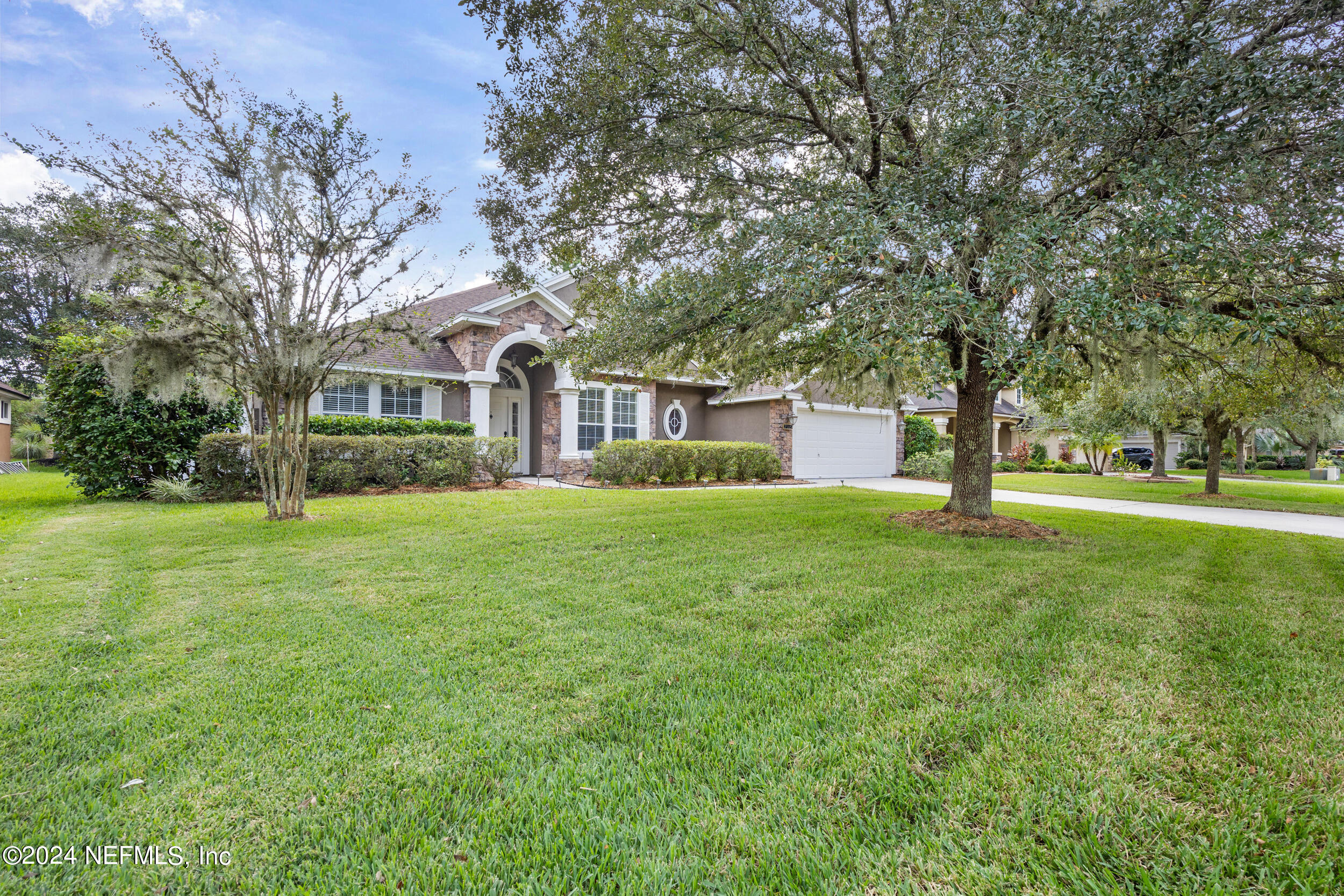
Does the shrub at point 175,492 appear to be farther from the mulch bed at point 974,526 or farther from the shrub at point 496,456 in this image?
the mulch bed at point 974,526

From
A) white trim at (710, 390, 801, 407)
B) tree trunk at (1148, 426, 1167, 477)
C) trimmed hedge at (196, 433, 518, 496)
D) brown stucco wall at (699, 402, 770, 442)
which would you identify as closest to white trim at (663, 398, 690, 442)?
brown stucco wall at (699, 402, 770, 442)

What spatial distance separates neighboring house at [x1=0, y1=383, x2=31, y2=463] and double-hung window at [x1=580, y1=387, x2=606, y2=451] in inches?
937

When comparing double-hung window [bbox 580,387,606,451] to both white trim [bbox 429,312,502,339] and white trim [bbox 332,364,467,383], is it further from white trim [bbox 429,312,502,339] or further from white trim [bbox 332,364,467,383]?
white trim [bbox 332,364,467,383]

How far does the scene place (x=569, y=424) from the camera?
14680mm

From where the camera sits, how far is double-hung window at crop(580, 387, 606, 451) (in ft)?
48.9

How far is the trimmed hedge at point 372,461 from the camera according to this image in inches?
372

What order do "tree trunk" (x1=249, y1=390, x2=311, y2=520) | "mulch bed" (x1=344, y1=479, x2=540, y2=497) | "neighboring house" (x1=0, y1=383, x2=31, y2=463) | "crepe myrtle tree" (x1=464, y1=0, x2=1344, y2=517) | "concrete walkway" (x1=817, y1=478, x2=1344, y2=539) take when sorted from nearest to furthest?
"crepe myrtle tree" (x1=464, y1=0, x2=1344, y2=517) < "tree trunk" (x1=249, y1=390, x2=311, y2=520) < "concrete walkway" (x1=817, y1=478, x2=1344, y2=539) < "mulch bed" (x1=344, y1=479, x2=540, y2=497) < "neighboring house" (x1=0, y1=383, x2=31, y2=463)

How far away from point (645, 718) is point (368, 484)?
10373 mm

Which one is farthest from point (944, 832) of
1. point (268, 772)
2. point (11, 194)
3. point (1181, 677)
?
point (11, 194)

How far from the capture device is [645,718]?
2.39 meters

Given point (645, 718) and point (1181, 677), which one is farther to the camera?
point (1181, 677)

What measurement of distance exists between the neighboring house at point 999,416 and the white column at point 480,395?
43.7ft

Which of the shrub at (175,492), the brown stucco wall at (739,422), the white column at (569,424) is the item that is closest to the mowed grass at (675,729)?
the shrub at (175,492)

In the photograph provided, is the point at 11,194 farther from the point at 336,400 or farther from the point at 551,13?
the point at 551,13
